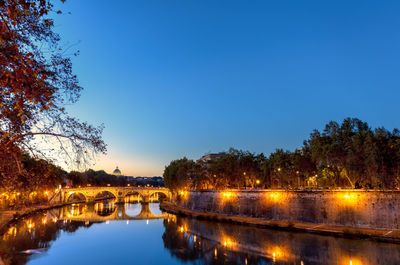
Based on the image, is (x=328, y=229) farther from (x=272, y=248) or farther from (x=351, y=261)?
(x=351, y=261)

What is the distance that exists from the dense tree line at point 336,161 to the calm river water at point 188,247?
31.0 ft

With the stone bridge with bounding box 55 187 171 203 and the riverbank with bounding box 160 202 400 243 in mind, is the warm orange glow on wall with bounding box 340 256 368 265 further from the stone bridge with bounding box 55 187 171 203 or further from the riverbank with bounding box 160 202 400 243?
the stone bridge with bounding box 55 187 171 203

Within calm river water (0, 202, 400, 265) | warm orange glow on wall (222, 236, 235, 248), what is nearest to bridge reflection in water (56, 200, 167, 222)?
calm river water (0, 202, 400, 265)

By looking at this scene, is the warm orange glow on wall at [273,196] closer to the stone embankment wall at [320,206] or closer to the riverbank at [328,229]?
the stone embankment wall at [320,206]

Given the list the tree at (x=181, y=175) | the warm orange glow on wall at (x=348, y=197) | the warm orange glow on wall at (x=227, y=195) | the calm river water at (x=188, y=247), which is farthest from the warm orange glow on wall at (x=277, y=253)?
the tree at (x=181, y=175)

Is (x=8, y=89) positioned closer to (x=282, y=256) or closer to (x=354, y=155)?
(x=282, y=256)

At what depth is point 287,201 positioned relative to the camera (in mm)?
38062

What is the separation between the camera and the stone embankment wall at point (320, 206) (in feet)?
94.4

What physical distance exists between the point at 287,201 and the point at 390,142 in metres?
14.6

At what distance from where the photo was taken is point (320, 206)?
112ft

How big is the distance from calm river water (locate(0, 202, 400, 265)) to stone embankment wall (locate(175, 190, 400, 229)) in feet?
15.8

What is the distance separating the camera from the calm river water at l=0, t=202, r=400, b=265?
22.2m

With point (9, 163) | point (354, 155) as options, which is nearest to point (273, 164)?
point (354, 155)

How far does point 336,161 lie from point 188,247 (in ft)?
70.1
